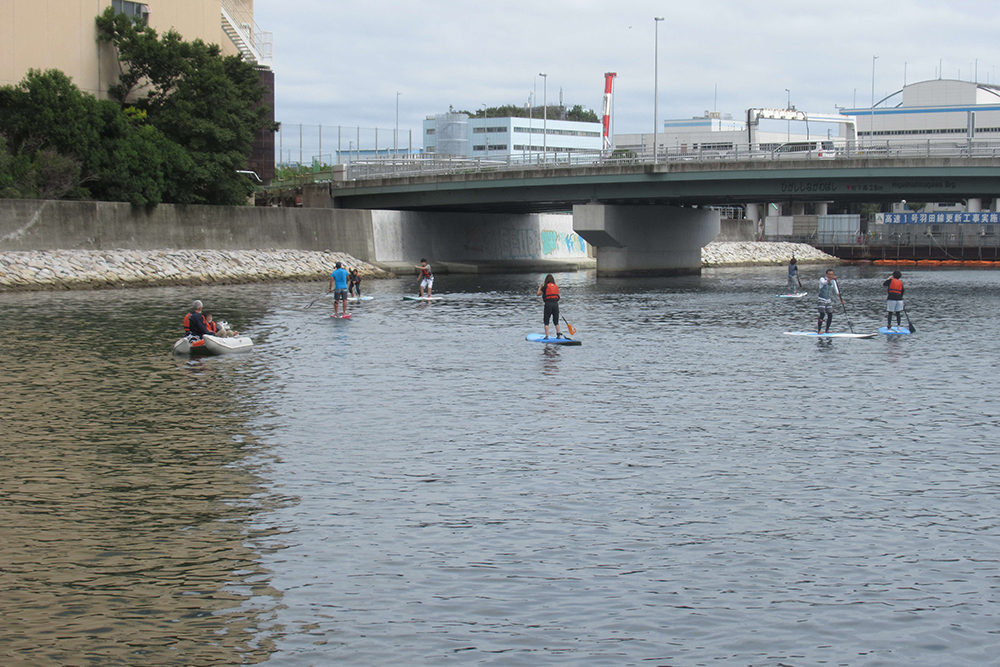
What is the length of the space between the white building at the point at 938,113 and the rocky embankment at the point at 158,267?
123m

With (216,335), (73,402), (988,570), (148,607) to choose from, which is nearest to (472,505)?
(148,607)

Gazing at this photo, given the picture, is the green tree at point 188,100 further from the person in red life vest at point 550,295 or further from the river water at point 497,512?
the river water at point 497,512

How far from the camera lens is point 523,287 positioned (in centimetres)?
6650

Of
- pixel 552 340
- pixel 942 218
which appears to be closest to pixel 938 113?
pixel 942 218

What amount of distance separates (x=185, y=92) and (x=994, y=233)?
8618cm

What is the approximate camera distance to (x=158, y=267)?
202 feet

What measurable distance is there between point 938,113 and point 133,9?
464 ft

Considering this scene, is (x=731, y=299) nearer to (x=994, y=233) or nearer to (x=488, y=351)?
(x=488, y=351)

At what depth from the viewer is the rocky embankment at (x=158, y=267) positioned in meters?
54.6

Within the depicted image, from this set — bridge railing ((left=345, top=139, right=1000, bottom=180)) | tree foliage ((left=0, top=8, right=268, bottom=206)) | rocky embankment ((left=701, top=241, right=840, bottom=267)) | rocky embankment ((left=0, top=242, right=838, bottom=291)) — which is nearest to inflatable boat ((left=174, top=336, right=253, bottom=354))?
rocky embankment ((left=0, top=242, right=838, bottom=291))

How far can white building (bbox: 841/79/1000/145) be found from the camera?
548 feet

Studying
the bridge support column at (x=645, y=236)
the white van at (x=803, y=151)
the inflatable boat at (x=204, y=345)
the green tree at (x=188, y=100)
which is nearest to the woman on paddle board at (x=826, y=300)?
the inflatable boat at (x=204, y=345)

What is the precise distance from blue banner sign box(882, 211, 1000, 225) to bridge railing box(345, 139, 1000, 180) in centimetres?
4173

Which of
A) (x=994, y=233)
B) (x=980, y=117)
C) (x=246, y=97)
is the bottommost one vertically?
(x=994, y=233)
